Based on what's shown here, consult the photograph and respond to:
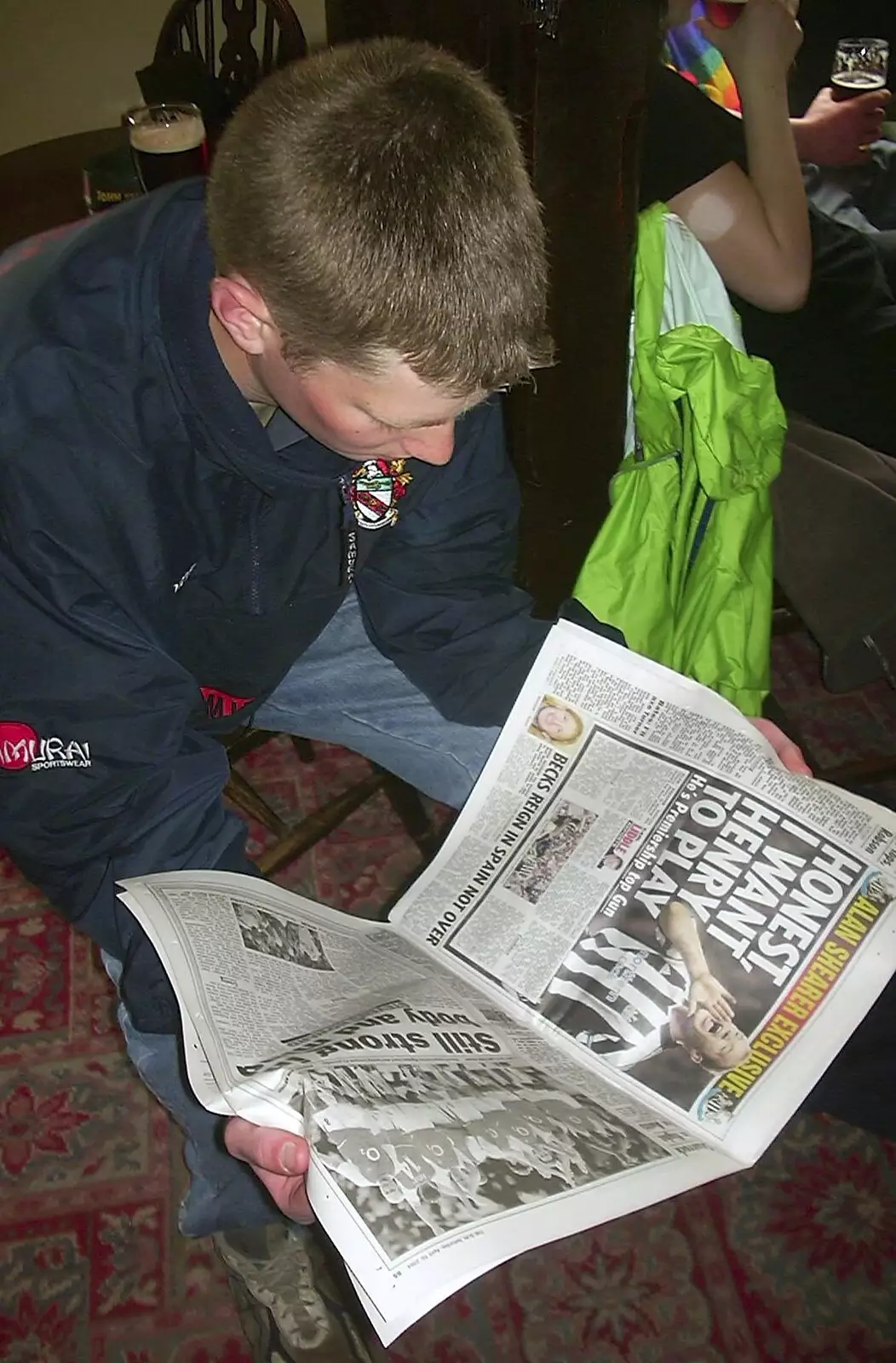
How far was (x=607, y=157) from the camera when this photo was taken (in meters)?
0.80

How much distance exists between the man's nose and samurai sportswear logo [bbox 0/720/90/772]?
0.26 m

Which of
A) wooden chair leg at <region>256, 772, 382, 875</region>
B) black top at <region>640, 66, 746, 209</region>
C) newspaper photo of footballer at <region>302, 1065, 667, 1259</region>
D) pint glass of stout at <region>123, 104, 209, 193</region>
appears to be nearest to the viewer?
newspaper photo of footballer at <region>302, 1065, 667, 1259</region>

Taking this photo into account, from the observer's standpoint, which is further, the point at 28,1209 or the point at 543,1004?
the point at 28,1209

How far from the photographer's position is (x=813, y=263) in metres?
1.02

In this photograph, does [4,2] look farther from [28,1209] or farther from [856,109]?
[28,1209]

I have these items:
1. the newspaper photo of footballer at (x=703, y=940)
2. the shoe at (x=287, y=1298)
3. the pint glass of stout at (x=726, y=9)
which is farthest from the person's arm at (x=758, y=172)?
the shoe at (x=287, y=1298)

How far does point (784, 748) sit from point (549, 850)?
18cm

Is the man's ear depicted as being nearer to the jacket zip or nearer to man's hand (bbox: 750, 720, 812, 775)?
the jacket zip

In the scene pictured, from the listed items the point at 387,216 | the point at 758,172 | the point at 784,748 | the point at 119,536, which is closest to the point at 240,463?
the point at 119,536

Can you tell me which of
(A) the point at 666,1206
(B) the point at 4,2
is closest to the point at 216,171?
(A) the point at 666,1206

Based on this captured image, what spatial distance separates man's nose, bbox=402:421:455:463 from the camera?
61cm

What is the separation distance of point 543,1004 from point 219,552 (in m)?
0.36

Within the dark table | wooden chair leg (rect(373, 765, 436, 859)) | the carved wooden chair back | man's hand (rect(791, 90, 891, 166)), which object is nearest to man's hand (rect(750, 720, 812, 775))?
wooden chair leg (rect(373, 765, 436, 859))

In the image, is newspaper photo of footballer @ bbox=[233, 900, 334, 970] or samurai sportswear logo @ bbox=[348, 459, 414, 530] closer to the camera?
newspaper photo of footballer @ bbox=[233, 900, 334, 970]
